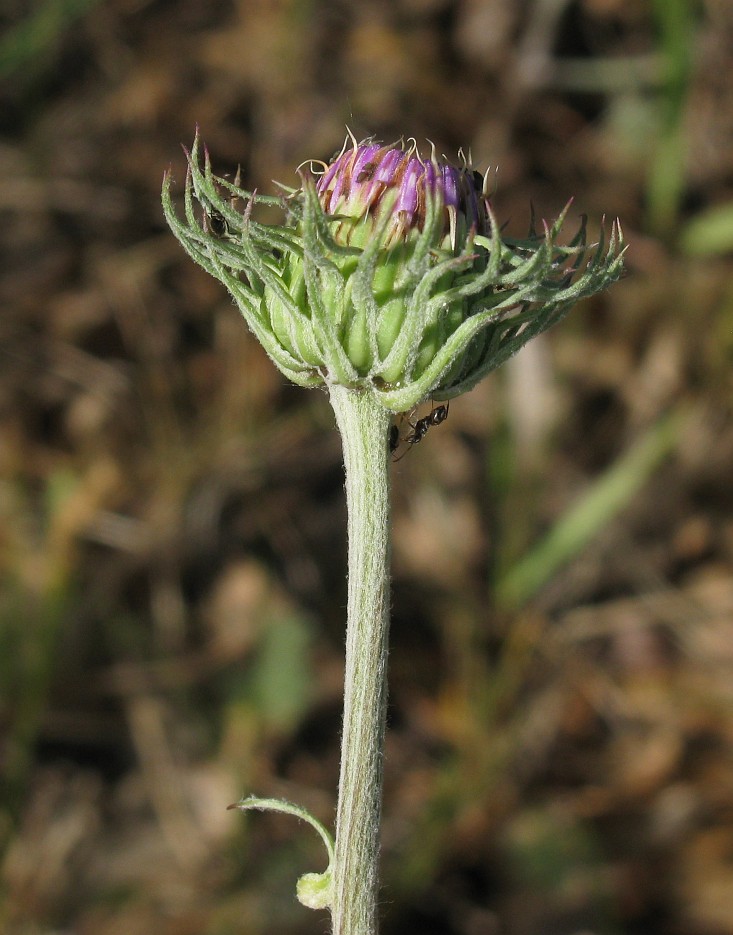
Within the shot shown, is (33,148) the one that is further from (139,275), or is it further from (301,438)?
(301,438)

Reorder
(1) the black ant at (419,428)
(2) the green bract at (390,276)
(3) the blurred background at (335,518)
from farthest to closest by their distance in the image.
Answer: (3) the blurred background at (335,518) → (1) the black ant at (419,428) → (2) the green bract at (390,276)

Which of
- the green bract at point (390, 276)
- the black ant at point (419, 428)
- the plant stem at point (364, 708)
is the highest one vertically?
the green bract at point (390, 276)

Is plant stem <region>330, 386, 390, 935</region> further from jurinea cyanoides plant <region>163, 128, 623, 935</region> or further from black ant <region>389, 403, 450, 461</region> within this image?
black ant <region>389, 403, 450, 461</region>

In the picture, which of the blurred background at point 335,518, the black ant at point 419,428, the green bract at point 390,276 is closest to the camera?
the green bract at point 390,276

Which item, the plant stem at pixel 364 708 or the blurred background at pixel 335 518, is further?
the blurred background at pixel 335 518

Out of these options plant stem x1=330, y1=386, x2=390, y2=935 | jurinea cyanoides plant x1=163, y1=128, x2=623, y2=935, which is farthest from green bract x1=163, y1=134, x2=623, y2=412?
plant stem x1=330, y1=386, x2=390, y2=935

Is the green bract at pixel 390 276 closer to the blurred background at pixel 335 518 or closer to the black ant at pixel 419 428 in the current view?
the black ant at pixel 419 428

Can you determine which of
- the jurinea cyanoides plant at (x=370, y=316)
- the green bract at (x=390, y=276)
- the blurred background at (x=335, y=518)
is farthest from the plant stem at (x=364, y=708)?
the blurred background at (x=335, y=518)
